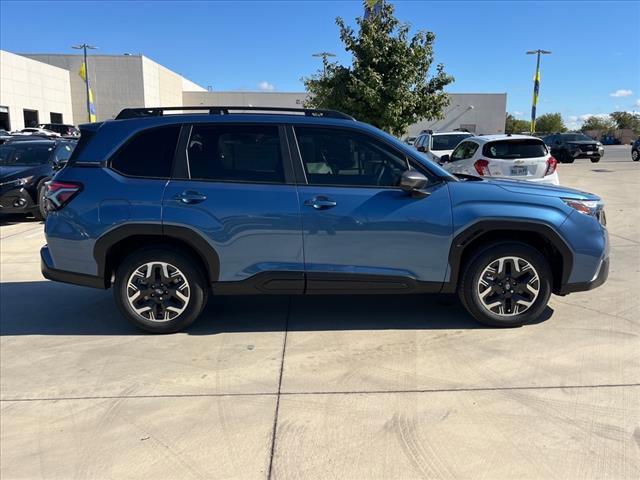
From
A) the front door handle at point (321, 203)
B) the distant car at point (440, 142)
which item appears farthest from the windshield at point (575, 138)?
the front door handle at point (321, 203)

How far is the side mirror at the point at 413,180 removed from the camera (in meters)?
4.02

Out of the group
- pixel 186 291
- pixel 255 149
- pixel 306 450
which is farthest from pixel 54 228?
pixel 306 450

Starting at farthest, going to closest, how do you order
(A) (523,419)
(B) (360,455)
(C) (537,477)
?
(A) (523,419), (B) (360,455), (C) (537,477)

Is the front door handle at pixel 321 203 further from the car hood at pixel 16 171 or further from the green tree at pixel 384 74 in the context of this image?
the green tree at pixel 384 74

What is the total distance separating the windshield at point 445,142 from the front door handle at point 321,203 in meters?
14.5

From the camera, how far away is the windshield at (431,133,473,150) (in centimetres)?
1786

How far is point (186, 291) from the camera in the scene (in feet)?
14.3

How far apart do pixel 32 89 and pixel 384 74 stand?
166ft

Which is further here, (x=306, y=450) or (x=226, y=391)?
(x=226, y=391)

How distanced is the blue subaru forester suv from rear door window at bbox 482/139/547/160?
5.87 m

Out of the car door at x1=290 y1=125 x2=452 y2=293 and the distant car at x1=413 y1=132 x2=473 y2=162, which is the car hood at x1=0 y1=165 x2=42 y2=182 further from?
the distant car at x1=413 y1=132 x2=473 y2=162

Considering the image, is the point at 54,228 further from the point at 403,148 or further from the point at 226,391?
the point at 403,148

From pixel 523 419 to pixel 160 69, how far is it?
70213 millimetres

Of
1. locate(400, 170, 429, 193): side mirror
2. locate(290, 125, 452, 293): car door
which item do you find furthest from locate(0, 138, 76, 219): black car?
locate(400, 170, 429, 193): side mirror
